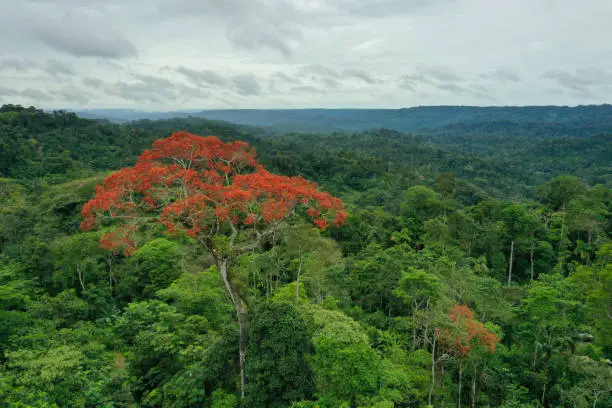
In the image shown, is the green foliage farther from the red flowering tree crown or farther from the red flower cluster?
the red flower cluster

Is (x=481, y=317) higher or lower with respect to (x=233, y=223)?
lower

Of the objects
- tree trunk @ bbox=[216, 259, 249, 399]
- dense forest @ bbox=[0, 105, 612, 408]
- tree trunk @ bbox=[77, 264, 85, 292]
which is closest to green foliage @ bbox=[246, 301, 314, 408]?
dense forest @ bbox=[0, 105, 612, 408]

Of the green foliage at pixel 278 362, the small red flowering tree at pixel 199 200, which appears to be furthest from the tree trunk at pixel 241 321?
the green foliage at pixel 278 362

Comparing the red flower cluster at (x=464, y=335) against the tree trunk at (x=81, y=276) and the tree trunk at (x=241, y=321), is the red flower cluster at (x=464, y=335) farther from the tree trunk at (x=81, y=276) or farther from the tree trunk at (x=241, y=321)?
the tree trunk at (x=81, y=276)

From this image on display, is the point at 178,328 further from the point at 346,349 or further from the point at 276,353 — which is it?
the point at 346,349

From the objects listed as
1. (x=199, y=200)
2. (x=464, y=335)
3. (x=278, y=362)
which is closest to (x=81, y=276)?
(x=199, y=200)

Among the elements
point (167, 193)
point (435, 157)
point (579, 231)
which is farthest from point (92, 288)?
point (435, 157)
